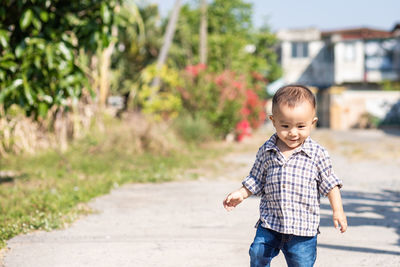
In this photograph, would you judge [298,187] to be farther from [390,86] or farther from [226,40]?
[390,86]

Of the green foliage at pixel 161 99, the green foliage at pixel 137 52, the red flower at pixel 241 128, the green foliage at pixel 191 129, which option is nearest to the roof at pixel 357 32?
the green foliage at pixel 137 52

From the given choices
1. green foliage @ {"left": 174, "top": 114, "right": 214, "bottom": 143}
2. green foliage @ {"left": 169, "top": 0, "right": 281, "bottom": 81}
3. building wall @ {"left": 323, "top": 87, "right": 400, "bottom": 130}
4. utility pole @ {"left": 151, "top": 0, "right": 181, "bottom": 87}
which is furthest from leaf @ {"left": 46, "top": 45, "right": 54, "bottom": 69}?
building wall @ {"left": 323, "top": 87, "right": 400, "bottom": 130}

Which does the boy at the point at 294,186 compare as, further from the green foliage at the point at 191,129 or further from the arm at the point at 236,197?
the green foliage at the point at 191,129

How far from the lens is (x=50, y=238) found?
16.2 ft

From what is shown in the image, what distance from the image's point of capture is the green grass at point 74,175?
5672 mm

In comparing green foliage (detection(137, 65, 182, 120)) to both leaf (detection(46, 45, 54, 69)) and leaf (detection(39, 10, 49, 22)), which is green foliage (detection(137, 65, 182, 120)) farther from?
leaf (detection(46, 45, 54, 69))

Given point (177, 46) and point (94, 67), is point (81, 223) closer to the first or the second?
point (94, 67)

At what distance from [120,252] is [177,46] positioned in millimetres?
20527

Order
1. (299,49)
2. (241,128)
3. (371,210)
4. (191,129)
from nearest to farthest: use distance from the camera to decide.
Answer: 1. (371,210)
2. (191,129)
3. (241,128)
4. (299,49)

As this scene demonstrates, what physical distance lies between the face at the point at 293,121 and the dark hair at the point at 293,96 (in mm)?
24

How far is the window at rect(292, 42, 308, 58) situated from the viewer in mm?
46344

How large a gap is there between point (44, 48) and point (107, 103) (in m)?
10.3

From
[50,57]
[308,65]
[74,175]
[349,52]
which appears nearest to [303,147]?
[50,57]

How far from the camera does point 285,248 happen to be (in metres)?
3.15
